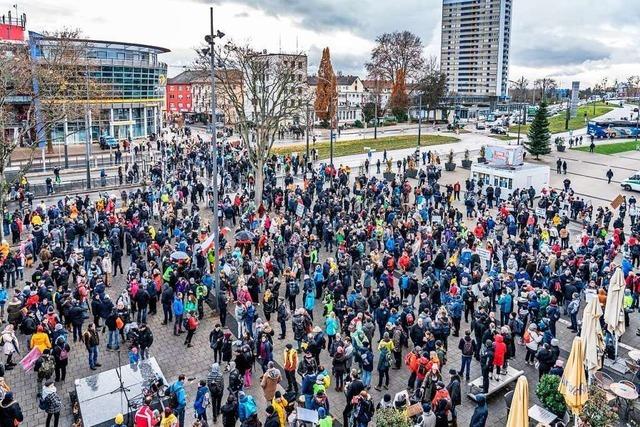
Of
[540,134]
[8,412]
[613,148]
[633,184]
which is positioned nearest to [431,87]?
[613,148]

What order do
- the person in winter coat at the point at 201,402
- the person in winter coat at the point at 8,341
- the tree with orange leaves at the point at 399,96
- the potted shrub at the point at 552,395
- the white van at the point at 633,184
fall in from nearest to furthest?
the person in winter coat at the point at 201,402 < the potted shrub at the point at 552,395 < the person in winter coat at the point at 8,341 < the white van at the point at 633,184 < the tree with orange leaves at the point at 399,96

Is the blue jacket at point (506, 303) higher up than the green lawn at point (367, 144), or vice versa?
the green lawn at point (367, 144)

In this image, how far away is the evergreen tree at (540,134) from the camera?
163 ft

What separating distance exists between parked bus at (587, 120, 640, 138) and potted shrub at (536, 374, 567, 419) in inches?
2520

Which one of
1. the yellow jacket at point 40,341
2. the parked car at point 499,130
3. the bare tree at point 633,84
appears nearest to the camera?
the yellow jacket at point 40,341

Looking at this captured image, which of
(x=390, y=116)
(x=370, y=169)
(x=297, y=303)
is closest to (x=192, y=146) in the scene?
(x=370, y=169)

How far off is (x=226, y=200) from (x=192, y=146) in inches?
881

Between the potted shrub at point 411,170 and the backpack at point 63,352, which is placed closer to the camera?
the backpack at point 63,352

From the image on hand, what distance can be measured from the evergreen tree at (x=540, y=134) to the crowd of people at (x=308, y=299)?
80.7 ft

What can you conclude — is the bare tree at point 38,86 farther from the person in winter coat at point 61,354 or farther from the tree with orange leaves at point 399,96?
the tree with orange leaves at point 399,96

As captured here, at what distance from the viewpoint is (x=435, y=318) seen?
45.5ft

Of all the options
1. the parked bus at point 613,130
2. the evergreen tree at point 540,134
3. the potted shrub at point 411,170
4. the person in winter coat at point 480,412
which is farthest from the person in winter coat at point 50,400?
the parked bus at point 613,130

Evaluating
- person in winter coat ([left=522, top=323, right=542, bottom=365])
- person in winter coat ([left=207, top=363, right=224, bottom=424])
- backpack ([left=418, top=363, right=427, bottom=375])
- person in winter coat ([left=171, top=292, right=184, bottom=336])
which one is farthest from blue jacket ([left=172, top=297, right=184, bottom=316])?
person in winter coat ([left=522, top=323, right=542, bottom=365])

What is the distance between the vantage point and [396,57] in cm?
8850
